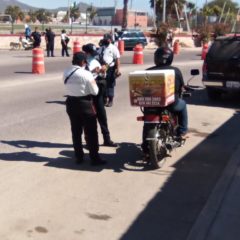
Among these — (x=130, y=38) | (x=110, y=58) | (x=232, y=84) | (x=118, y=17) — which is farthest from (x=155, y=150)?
(x=118, y=17)

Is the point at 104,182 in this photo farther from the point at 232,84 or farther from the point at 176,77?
the point at 232,84

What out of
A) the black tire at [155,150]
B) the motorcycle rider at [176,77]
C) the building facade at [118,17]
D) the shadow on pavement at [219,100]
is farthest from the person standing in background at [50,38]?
the building facade at [118,17]

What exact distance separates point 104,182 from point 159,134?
3.83ft

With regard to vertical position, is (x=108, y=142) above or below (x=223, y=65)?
below

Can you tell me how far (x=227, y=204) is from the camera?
5.72 metres

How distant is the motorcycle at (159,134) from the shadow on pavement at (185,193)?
22 centimetres

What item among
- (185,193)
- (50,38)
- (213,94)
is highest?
(50,38)

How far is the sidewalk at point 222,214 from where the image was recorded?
16.0ft

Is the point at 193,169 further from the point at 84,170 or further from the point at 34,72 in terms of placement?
the point at 34,72

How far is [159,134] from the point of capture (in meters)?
7.20

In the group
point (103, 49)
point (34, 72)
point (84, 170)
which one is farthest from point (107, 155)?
point (34, 72)

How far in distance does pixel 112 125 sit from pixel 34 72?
10.8 meters

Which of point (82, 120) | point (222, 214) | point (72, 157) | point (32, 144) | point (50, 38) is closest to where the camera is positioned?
point (222, 214)

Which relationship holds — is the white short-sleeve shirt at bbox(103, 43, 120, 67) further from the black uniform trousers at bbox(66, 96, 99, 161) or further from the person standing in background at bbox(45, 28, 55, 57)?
the person standing in background at bbox(45, 28, 55, 57)
